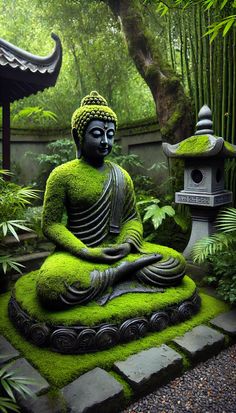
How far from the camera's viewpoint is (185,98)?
5.83 meters

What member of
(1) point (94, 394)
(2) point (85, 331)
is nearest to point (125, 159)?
(2) point (85, 331)

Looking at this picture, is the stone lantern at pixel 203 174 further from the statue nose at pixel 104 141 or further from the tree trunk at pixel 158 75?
the statue nose at pixel 104 141

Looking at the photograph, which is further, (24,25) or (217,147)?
(24,25)

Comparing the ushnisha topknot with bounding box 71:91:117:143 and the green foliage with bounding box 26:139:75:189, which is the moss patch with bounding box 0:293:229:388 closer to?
the ushnisha topknot with bounding box 71:91:117:143

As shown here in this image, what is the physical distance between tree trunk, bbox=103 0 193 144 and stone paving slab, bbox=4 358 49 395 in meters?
4.64

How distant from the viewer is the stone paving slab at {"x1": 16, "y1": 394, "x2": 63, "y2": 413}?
76.9 inches

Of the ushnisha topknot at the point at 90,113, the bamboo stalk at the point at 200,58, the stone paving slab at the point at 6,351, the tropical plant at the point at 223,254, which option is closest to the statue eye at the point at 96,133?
the ushnisha topknot at the point at 90,113

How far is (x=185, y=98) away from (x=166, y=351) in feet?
15.3

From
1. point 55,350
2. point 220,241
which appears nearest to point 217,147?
point 220,241

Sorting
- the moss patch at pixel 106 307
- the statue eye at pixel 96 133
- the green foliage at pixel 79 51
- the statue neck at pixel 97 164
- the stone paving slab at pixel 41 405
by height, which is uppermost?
the green foliage at pixel 79 51

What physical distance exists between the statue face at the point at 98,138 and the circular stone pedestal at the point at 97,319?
148cm

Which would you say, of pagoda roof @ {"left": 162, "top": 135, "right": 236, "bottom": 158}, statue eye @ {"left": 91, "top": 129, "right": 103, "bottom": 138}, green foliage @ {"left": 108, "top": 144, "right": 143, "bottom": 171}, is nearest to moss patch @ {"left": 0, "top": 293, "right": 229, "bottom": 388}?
statue eye @ {"left": 91, "top": 129, "right": 103, "bottom": 138}

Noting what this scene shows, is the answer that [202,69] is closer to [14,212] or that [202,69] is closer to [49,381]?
[14,212]

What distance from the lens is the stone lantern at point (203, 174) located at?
163 inches
